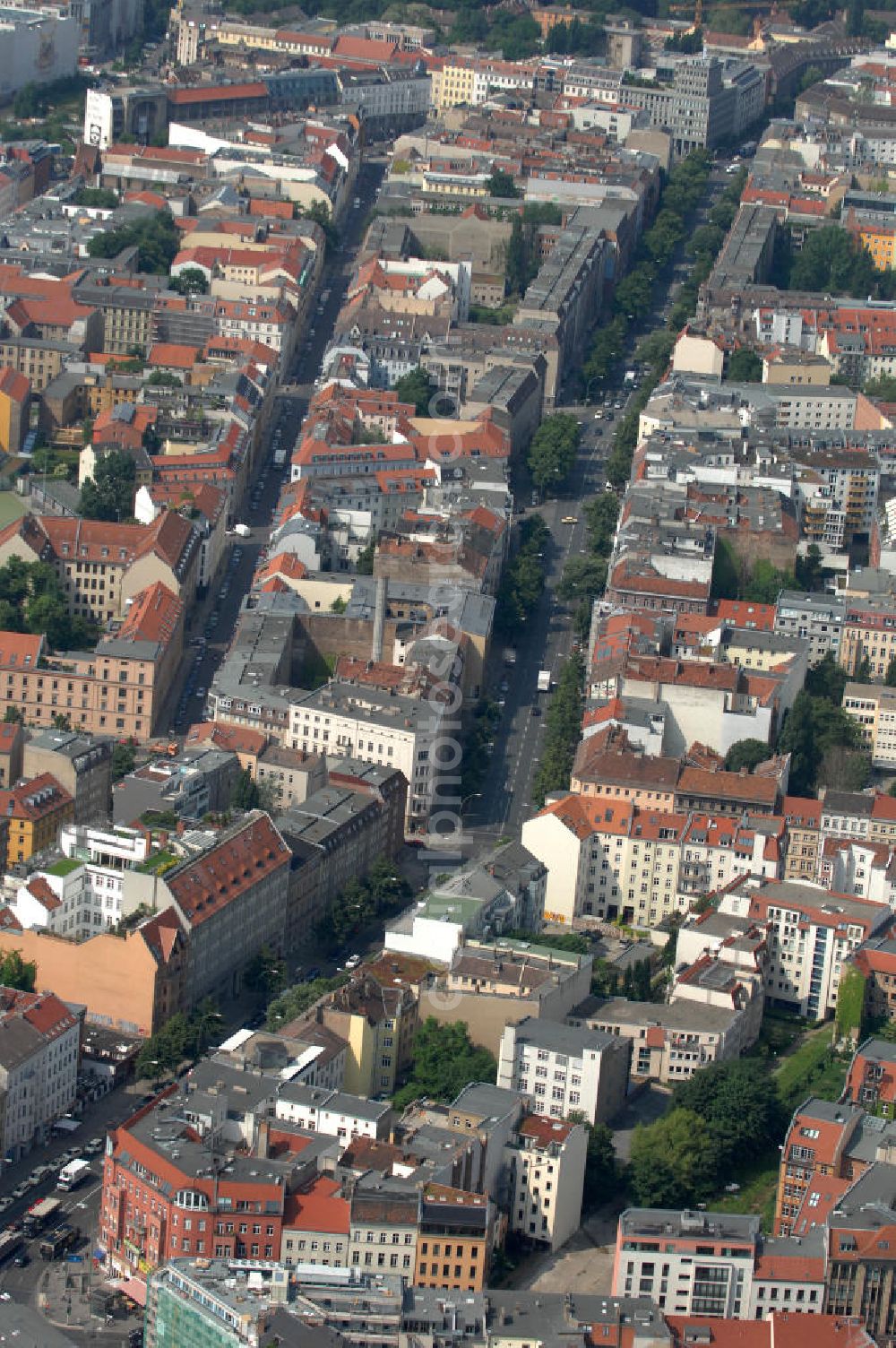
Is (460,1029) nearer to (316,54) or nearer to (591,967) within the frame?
(591,967)

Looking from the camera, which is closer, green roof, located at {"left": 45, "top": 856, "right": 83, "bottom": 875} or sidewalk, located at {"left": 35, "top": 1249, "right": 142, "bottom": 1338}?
sidewalk, located at {"left": 35, "top": 1249, "right": 142, "bottom": 1338}

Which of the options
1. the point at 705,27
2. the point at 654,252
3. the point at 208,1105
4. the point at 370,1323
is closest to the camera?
the point at 370,1323

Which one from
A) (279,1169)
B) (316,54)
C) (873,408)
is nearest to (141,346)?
(873,408)

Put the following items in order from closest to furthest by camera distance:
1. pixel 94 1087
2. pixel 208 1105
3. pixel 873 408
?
1. pixel 208 1105
2. pixel 94 1087
3. pixel 873 408

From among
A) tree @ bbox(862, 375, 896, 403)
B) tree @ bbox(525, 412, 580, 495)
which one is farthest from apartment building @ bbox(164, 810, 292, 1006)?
tree @ bbox(862, 375, 896, 403)

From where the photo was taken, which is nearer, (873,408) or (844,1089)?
(844,1089)

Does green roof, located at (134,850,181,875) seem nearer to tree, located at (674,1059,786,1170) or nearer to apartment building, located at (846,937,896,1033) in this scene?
tree, located at (674,1059,786,1170)
